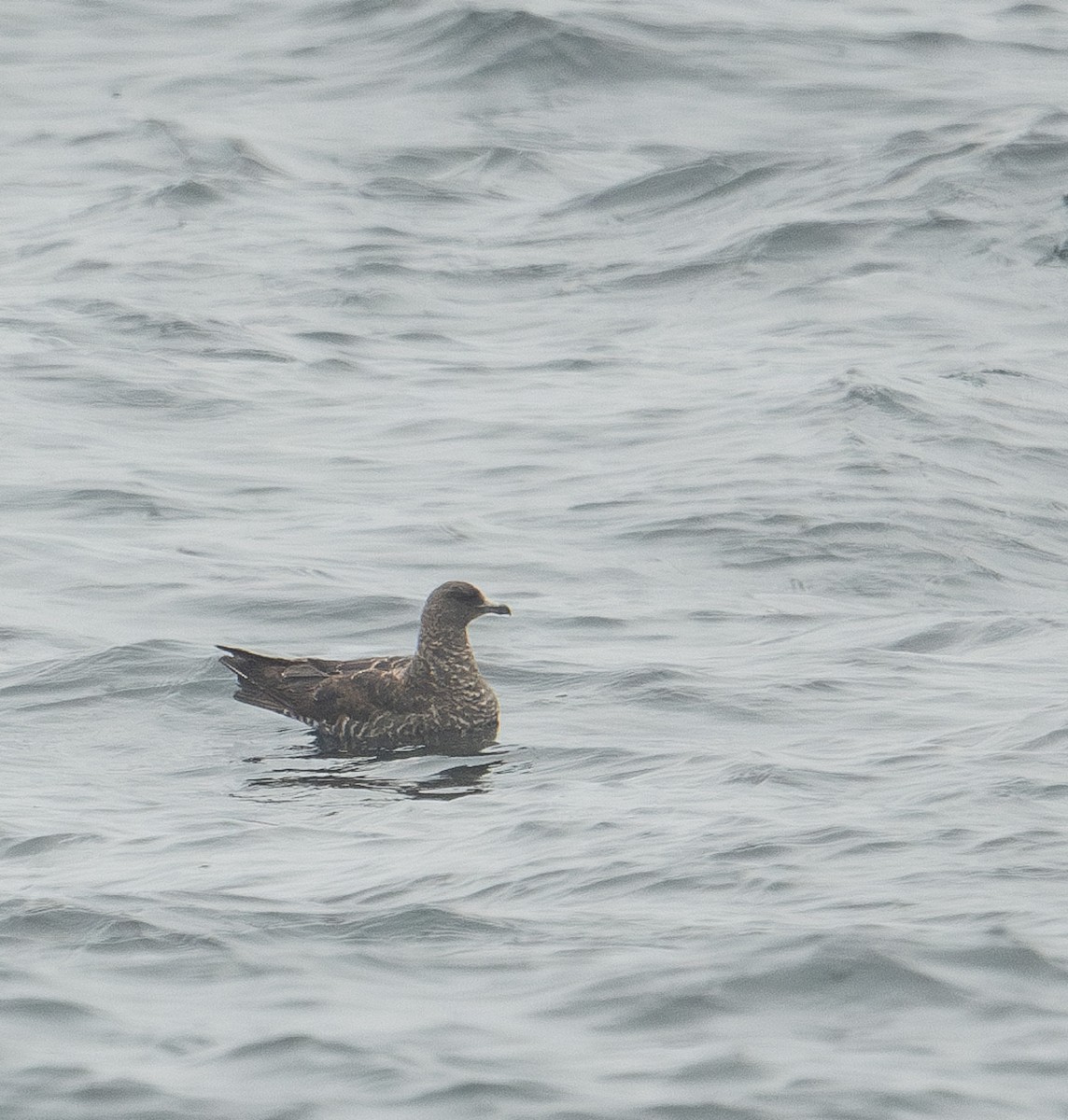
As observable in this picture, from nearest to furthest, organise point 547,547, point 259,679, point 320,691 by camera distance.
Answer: point 320,691
point 259,679
point 547,547

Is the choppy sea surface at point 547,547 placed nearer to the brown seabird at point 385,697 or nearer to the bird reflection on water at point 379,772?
the bird reflection on water at point 379,772

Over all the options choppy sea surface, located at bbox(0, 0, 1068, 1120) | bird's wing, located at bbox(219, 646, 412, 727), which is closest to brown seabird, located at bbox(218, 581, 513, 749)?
Answer: bird's wing, located at bbox(219, 646, 412, 727)

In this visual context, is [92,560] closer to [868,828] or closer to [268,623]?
[268,623]

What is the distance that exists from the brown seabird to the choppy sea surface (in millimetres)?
348

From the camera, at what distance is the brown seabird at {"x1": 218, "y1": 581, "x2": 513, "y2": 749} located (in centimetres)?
1256

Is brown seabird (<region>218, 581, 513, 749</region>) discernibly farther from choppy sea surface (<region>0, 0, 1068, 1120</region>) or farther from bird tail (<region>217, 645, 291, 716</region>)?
choppy sea surface (<region>0, 0, 1068, 1120</region>)

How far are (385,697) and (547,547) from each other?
395 cm

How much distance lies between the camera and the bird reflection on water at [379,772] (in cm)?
1151

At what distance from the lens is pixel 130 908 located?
9.16 m

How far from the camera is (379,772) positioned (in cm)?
1205

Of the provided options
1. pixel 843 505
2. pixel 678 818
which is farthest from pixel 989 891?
pixel 843 505

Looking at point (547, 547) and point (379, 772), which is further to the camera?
point (547, 547)

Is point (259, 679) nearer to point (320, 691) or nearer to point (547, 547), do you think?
point (320, 691)

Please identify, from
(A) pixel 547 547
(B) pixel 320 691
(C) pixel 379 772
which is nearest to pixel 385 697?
(B) pixel 320 691
